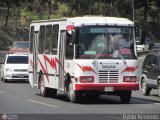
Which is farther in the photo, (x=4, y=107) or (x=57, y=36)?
(x=57, y=36)

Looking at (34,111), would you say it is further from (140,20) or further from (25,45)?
(140,20)

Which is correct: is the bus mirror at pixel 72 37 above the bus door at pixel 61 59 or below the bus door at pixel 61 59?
above

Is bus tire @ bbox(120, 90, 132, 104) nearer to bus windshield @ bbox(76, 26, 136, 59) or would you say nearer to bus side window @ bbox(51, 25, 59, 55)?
bus windshield @ bbox(76, 26, 136, 59)

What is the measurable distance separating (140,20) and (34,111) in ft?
306

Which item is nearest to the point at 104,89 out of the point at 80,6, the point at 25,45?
the point at 25,45

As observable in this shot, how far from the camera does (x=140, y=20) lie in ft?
368

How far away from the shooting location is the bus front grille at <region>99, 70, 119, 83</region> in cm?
2356

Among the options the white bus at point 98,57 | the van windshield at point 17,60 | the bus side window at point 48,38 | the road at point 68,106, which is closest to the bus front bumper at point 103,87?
the white bus at point 98,57

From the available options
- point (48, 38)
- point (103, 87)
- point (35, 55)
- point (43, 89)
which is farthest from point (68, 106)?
point (35, 55)

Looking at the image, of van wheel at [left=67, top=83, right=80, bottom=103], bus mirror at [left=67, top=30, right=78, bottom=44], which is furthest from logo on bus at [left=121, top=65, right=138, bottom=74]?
bus mirror at [left=67, top=30, right=78, bottom=44]

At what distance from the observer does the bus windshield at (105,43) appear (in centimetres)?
2345

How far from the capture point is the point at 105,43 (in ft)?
77.7

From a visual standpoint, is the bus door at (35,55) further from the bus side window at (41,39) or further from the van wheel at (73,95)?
the van wheel at (73,95)

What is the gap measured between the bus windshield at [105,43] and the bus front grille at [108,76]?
0.51 metres
